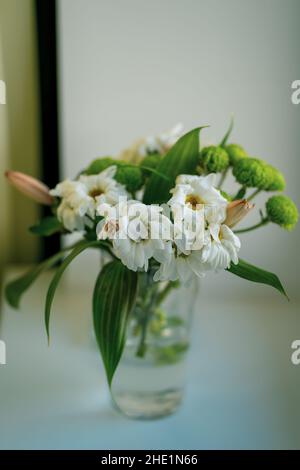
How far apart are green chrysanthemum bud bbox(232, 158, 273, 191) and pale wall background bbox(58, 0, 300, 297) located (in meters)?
0.25

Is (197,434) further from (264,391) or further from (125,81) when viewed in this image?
(125,81)

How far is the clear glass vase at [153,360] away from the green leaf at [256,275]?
140 millimetres

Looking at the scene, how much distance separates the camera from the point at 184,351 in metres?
0.71

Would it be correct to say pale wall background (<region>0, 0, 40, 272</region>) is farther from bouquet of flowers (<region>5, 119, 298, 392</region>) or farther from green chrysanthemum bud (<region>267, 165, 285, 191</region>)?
green chrysanthemum bud (<region>267, 165, 285, 191</region>)

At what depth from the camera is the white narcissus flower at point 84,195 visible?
532mm

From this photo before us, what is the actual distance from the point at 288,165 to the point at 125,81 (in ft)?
0.98

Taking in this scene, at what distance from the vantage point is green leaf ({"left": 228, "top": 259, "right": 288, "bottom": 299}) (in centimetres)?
52

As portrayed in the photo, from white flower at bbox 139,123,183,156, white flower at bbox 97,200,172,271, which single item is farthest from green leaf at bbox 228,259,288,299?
white flower at bbox 139,123,183,156

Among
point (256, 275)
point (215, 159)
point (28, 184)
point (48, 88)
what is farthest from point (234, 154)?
point (48, 88)

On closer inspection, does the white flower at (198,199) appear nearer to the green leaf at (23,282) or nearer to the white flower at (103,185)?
the white flower at (103,185)

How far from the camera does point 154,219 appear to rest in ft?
1.53

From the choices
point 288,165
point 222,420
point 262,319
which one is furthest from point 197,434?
point 288,165

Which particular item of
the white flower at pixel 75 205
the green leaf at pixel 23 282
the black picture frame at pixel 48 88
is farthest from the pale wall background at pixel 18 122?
the white flower at pixel 75 205

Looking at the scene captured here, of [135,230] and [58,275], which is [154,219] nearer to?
[135,230]
